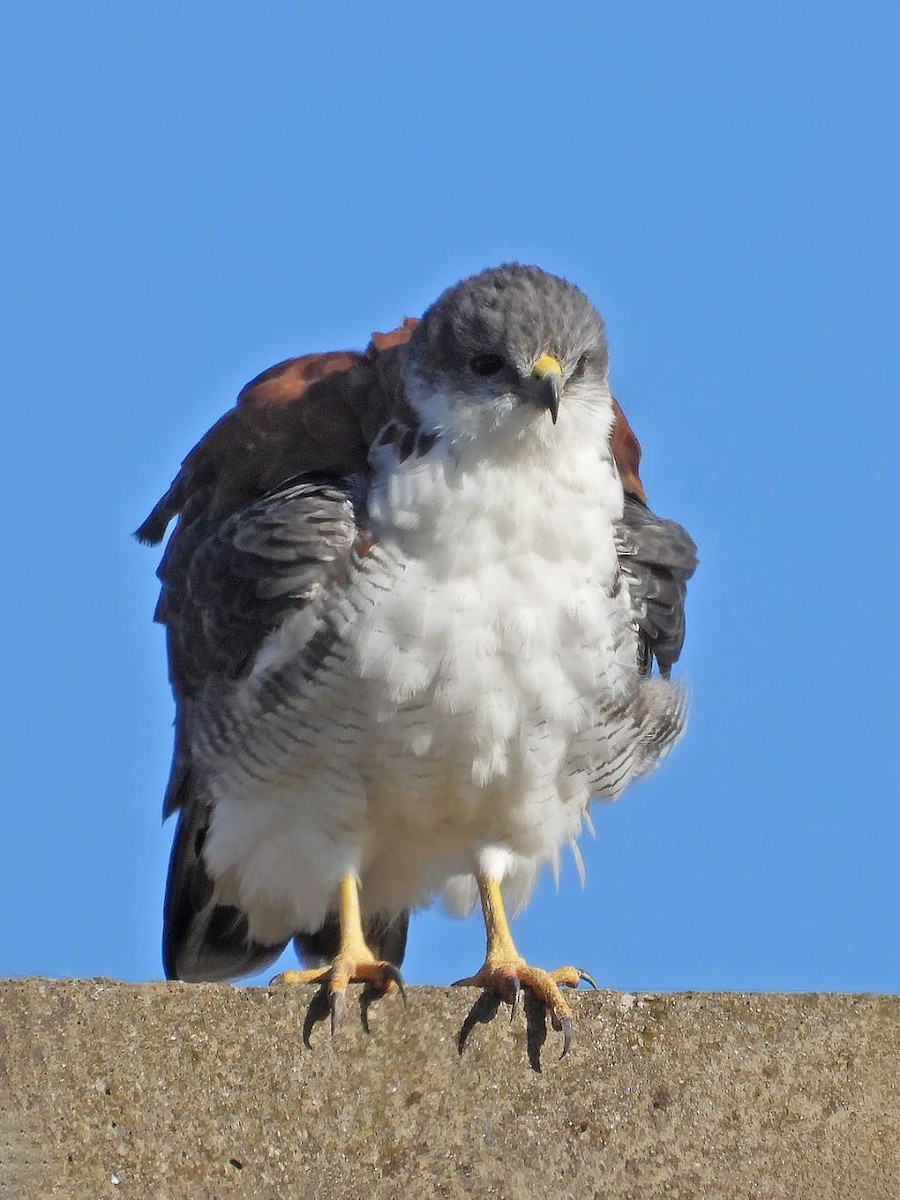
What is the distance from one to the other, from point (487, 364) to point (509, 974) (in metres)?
1.62

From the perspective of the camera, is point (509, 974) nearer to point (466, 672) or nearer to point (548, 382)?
point (466, 672)

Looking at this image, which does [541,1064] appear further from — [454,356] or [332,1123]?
[454,356]

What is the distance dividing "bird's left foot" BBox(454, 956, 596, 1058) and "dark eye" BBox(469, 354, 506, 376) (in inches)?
62.0

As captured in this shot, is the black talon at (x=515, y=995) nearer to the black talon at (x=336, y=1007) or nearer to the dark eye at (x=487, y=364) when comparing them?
the black talon at (x=336, y=1007)


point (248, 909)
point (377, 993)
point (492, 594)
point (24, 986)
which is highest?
point (492, 594)

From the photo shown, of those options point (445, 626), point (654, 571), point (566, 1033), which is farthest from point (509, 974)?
point (654, 571)

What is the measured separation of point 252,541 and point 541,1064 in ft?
6.02

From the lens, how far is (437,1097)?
11.2 ft

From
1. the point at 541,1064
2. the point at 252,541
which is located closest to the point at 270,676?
the point at 252,541

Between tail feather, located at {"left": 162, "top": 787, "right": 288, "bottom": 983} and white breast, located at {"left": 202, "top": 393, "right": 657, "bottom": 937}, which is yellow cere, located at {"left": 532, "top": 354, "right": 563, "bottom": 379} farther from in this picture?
tail feather, located at {"left": 162, "top": 787, "right": 288, "bottom": 983}

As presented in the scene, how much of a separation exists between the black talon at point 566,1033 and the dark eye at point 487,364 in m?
1.81

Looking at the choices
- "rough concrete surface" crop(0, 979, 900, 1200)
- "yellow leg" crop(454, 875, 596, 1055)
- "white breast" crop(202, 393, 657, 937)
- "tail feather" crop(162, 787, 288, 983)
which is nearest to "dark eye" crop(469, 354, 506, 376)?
"white breast" crop(202, 393, 657, 937)

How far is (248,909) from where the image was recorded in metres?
5.63

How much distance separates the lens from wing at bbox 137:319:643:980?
4.77m
